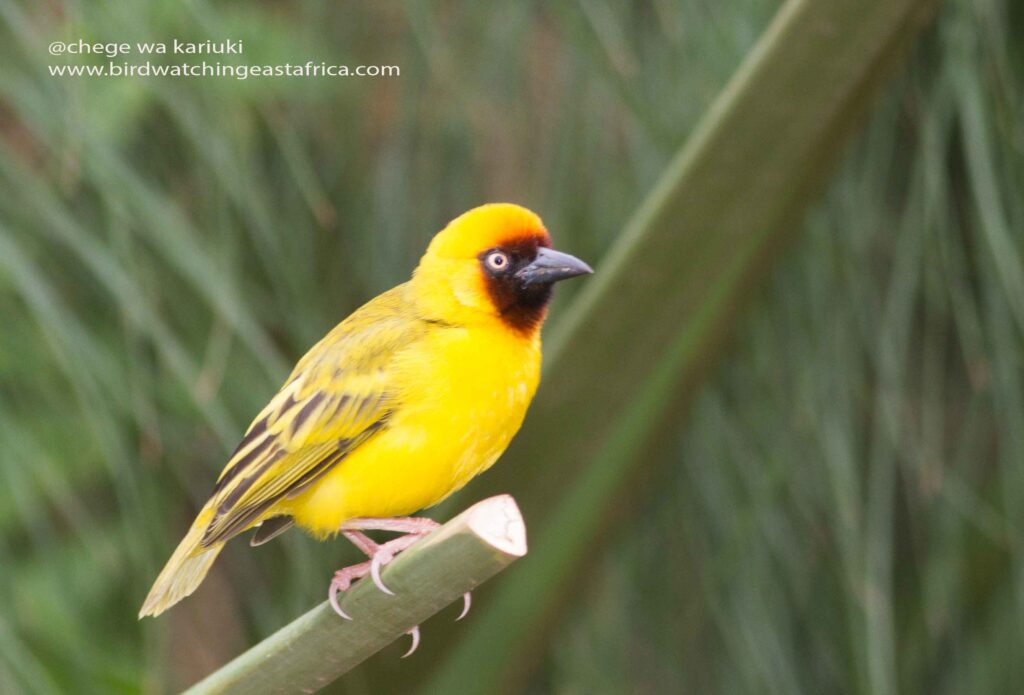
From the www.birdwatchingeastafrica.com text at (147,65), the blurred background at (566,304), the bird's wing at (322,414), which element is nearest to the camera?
the bird's wing at (322,414)

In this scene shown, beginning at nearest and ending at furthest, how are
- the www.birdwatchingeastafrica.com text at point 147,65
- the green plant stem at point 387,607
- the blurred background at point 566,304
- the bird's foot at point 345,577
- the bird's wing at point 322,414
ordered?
the green plant stem at point 387,607
the bird's foot at point 345,577
the bird's wing at point 322,414
the www.birdwatchingeastafrica.com text at point 147,65
the blurred background at point 566,304

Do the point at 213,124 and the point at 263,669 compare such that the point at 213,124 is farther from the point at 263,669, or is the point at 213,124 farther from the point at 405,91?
the point at 263,669

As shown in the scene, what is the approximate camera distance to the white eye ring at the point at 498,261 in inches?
35.0

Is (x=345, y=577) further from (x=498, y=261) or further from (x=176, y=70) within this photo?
(x=176, y=70)

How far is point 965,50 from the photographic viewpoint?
1.20 m

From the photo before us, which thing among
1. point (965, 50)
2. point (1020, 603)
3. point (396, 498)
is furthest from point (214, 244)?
point (1020, 603)

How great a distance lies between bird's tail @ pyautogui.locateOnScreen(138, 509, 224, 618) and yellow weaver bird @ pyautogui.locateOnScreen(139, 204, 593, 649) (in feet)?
0.08

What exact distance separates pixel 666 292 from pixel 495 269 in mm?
134

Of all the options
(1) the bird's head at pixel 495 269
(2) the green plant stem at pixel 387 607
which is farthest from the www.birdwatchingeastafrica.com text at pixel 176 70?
(2) the green plant stem at pixel 387 607

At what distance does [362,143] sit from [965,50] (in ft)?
2.85

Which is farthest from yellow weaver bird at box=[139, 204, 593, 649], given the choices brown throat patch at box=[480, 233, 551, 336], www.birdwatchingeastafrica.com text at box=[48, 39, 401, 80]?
www.birdwatchingeastafrica.com text at box=[48, 39, 401, 80]

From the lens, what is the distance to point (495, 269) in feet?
2.94

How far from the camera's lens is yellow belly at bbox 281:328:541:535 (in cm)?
84

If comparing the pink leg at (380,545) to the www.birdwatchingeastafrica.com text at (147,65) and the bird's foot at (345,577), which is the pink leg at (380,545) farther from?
the www.birdwatchingeastafrica.com text at (147,65)
